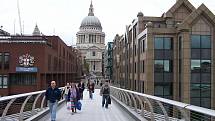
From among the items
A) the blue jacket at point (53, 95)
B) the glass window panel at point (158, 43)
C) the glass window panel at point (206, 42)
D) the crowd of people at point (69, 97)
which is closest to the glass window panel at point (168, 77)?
the glass window panel at point (158, 43)

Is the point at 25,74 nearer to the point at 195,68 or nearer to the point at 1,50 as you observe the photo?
the point at 1,50

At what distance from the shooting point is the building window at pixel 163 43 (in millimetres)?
40881

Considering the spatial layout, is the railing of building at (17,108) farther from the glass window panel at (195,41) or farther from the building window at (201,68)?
the glass window panel at (195,41)

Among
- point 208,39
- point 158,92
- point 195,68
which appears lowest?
point 158,92

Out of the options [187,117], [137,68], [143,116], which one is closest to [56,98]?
[143,116]

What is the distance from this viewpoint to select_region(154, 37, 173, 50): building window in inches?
1609

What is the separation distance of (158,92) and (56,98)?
28844 millimetres

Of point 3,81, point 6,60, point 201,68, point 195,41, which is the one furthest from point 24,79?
point 201,68

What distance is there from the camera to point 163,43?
4134 centimetres

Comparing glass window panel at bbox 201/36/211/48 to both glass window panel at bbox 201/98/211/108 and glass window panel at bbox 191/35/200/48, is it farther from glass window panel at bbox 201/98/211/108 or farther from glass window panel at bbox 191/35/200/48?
glass window panel at bbox 201/98/211/108

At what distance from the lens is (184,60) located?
3900cm

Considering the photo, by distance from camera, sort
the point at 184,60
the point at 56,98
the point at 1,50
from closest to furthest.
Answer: the point at 56,98
the point at 184,60
the point at 1,50

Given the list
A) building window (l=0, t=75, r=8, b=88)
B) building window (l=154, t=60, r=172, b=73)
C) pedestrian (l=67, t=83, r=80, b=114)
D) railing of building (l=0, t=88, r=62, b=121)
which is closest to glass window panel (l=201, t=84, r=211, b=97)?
building window (l=154, t=60, r=172, b=73)

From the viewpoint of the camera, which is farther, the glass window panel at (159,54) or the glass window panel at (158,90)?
the glass window panel at (159,54)
